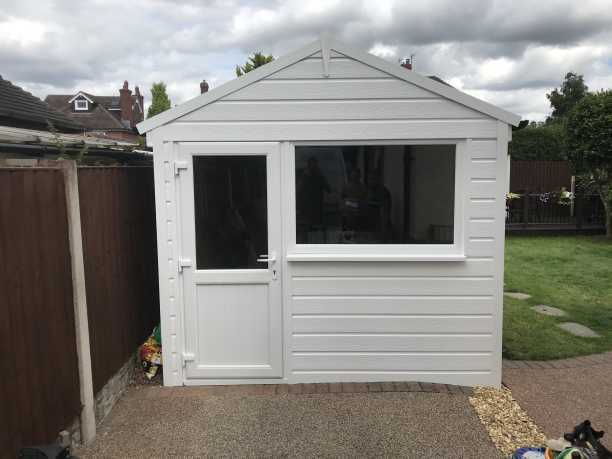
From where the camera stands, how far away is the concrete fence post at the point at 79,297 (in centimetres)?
347

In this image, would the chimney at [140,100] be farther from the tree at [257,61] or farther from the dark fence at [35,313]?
the dark fence at [35,313]

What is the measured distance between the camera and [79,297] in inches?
139

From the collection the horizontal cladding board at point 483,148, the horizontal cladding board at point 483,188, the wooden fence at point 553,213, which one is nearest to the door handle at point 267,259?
the horizontal cladding board at point 483,188

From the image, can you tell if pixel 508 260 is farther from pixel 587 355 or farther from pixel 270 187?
pixel 270 187

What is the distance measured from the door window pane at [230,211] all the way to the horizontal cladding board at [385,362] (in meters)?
0.96

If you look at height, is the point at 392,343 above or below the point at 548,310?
above

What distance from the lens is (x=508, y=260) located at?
35.7 feet

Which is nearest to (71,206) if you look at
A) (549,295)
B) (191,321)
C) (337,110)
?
(191,321)

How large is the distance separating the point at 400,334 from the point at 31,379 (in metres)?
2.90

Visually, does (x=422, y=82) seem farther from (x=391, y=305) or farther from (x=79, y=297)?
(x=79, y=297)

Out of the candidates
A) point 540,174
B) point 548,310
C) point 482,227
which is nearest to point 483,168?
point 482,227

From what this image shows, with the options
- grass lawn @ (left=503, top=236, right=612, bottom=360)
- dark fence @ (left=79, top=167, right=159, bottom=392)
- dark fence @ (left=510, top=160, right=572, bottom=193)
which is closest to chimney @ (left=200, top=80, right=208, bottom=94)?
dark fence @ (left=510, top=160, right=572, bottom=193)

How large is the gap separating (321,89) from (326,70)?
155 millimetres

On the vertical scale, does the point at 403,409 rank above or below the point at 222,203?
below
